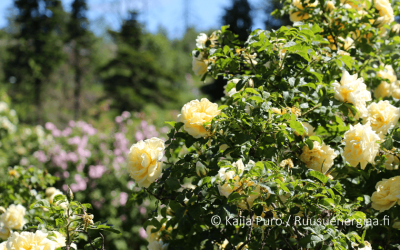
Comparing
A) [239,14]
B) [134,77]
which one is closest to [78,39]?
[134,77]

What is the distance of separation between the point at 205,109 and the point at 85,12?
1874 cm

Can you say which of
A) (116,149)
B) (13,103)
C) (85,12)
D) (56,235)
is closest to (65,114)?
(13,103)

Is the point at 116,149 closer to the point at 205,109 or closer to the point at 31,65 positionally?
the point at 205,109

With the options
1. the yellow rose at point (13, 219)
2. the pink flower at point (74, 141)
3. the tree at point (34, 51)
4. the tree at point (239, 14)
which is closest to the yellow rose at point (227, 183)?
the yellow rose at point (13, 219)

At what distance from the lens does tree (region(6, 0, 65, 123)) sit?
643 inches

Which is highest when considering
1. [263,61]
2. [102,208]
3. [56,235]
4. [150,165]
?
[102,208]

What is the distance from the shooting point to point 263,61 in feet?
4.26

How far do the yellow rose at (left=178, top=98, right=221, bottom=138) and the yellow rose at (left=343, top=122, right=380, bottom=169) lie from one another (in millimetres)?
476

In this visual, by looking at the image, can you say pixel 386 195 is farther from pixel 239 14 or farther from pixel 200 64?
pixel 239 14

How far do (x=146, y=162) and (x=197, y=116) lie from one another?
0.24 meters

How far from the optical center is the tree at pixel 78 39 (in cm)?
1734

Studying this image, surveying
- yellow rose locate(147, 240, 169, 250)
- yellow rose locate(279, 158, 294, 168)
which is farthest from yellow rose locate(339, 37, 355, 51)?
yellow rose locate(147, 240, 169, 250)

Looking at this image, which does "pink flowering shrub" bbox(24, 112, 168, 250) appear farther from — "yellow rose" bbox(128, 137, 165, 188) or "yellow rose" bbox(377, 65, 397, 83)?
"yellow rose" bbox(377, 65, 397, 83)

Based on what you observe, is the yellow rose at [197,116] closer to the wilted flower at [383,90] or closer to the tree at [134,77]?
the wilted flower at [383,90]
